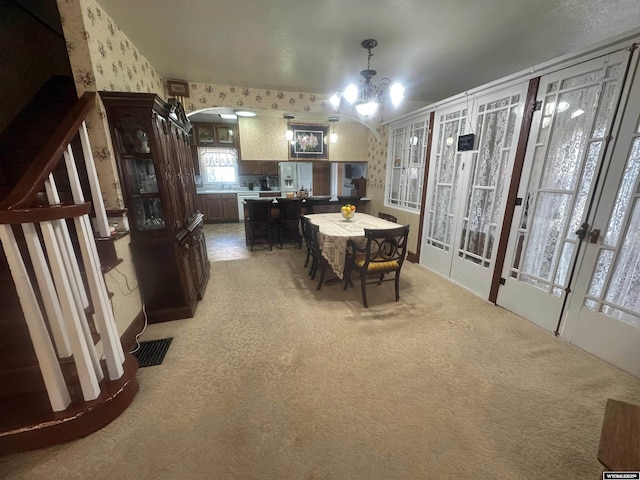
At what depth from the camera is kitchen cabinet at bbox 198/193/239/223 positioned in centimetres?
674

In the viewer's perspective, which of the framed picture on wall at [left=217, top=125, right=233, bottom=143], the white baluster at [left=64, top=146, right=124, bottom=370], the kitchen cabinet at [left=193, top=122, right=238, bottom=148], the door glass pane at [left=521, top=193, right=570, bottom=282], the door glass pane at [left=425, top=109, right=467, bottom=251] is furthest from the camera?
the framed picture on wall at [left=217, top=125, right=233, bottom=143]

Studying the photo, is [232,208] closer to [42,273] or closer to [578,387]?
[42,273]

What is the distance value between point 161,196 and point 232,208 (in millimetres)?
4962

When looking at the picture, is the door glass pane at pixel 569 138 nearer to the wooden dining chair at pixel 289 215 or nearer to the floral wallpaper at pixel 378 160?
the floral wallpaper at pixel 378 160

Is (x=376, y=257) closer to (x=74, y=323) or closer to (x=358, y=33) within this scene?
(x=358, y=33)

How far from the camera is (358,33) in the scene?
225 centimetres

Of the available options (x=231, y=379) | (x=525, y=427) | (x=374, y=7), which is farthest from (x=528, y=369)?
(x=374, y=7)

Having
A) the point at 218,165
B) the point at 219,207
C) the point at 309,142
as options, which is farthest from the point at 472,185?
the point at 218,165

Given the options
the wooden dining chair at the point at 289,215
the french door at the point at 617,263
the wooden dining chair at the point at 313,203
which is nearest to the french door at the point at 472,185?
the french door at the point at 617,263

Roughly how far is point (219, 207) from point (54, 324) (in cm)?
592

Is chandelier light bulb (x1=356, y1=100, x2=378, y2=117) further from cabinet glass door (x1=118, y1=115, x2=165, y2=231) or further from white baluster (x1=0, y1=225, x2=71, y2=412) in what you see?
white baluster (x1=0, y1=225, x2=71, y2=412)

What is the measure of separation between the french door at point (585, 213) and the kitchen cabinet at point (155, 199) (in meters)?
3.32

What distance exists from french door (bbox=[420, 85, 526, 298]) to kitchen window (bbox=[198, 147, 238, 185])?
560 cm

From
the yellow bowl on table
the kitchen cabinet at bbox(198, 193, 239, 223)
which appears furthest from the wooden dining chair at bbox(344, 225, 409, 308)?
the kitchen cabinet at bbox(198, 193, 239, 223)
